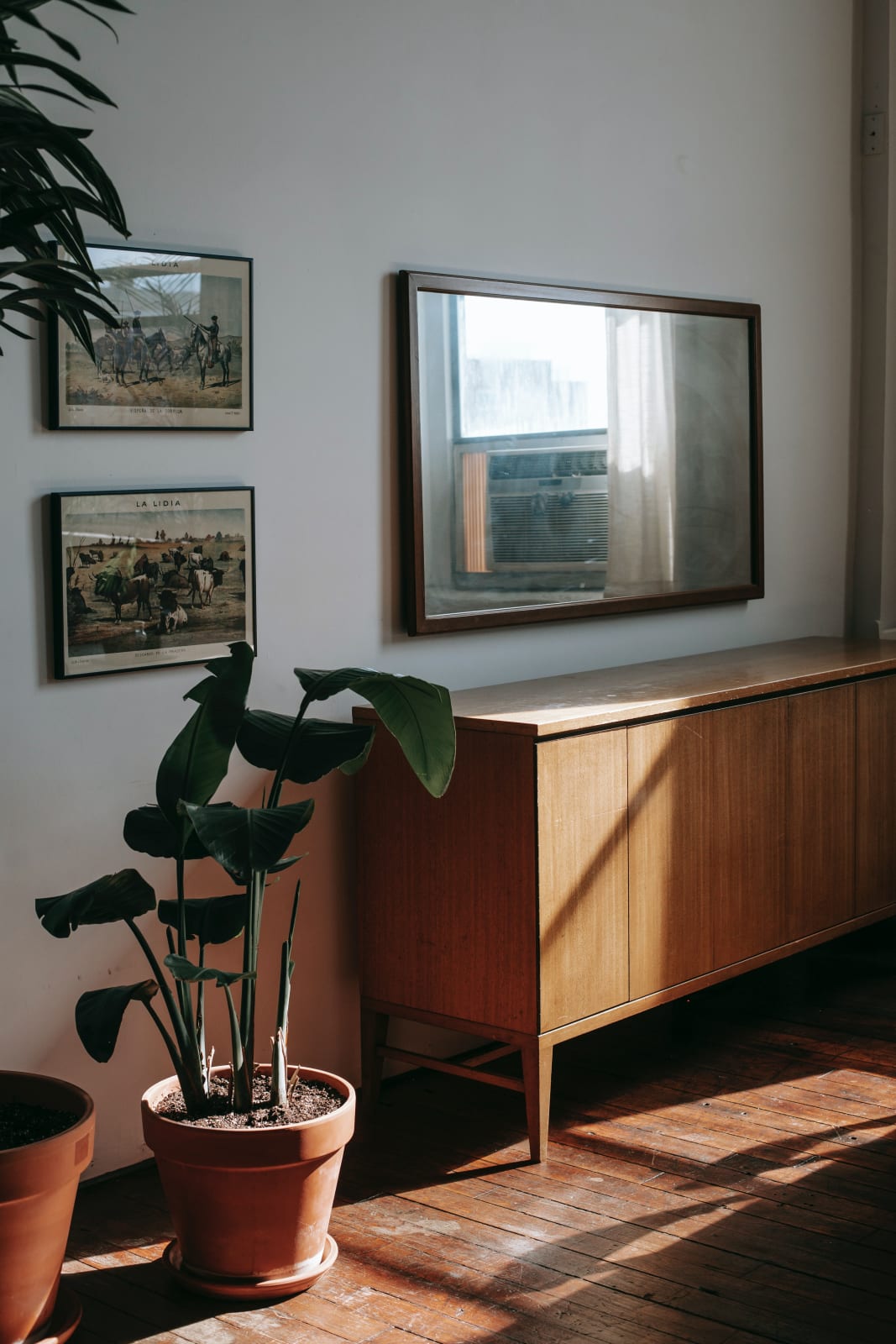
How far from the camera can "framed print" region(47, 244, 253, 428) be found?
3.01 m

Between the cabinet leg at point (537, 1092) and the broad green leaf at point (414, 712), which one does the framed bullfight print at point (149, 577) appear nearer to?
the broad green leaf at point (414, 712)

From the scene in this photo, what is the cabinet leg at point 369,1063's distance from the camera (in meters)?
3.61

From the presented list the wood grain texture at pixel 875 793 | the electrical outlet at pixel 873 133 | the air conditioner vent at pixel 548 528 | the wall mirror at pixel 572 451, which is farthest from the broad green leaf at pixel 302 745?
the electrical outlet at pixel 873 133

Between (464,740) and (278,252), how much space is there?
1.20 m

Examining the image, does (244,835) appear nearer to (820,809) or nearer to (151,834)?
(151,834)

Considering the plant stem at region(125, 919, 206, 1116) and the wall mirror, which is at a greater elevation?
the wall mirror

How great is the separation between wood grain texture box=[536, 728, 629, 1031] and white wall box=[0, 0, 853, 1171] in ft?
1.97

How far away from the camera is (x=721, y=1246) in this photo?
2869mm

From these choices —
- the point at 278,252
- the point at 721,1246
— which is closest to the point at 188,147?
the point at 278,252

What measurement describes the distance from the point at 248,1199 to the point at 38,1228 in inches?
15.4

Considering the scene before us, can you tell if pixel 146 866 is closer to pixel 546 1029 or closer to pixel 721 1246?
pixel 546 1029

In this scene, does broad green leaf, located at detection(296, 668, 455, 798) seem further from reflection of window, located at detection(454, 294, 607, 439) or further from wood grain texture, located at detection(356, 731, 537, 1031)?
reflection of window, located at detection(454, 294, 607, 439)

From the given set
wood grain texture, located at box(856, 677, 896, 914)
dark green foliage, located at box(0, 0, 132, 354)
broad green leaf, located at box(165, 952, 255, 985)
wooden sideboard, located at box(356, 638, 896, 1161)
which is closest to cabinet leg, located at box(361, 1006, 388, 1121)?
wooden sideboard, located at box(356, 638, 896, 1161)

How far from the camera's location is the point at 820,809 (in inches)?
163
